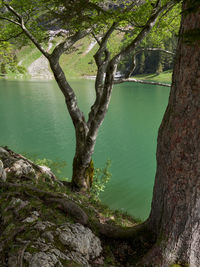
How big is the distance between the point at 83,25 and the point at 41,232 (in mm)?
5896

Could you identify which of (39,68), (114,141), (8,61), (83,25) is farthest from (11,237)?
(39,68)

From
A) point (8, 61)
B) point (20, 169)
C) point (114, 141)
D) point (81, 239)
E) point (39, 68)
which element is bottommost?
point (114, 141)

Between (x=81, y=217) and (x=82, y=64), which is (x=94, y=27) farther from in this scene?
(x=82, y=64)

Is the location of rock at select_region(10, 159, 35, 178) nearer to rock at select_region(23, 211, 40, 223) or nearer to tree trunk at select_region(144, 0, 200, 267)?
rock at select_region(23, 211, 40, 223)

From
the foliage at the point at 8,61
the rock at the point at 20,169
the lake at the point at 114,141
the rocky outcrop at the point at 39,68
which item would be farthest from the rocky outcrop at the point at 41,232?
the rocky outcrop at the point at 39,68

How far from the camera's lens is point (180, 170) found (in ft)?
10.1

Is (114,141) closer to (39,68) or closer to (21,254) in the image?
(21,254)

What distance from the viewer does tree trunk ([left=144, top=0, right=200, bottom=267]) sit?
8.80 ft

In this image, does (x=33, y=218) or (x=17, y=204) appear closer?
(x=33, y=218)

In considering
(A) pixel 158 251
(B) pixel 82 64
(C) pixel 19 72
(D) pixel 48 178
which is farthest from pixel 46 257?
(B) pixel 82 64

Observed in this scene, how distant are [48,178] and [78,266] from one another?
4553 mm

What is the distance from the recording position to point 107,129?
83.1 feet

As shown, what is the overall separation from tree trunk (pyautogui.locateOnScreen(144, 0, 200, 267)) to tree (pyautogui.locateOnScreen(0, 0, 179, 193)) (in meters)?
3.59

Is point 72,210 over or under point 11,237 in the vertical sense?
under
